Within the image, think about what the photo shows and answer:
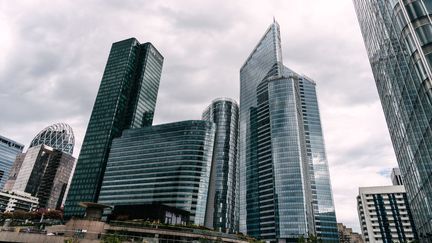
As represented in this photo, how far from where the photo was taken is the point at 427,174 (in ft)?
130

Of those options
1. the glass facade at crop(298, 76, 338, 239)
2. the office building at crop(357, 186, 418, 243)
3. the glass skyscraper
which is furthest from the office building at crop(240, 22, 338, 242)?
the glass skyscraper

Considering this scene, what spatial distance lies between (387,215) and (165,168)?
13035 cm

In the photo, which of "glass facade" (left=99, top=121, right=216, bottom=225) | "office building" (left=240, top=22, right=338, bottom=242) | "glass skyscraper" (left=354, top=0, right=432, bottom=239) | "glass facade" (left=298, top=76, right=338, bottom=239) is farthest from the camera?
"glass facade" (left=298, top=76, right=338, bottom=239)

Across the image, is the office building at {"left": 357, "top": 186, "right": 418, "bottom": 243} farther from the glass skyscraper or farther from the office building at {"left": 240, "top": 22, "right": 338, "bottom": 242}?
the glass skyscraper

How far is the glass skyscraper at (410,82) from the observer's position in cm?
3538

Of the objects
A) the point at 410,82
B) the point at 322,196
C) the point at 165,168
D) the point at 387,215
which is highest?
the point at 165,168

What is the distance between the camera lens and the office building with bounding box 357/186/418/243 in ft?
503

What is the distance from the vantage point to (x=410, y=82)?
1603 inches

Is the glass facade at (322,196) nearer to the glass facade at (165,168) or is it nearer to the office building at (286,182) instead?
Result: the office building at (286,182)

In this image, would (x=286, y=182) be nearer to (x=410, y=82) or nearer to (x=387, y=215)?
(x=387, y=215)

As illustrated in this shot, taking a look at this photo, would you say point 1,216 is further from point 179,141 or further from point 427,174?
point 427,174

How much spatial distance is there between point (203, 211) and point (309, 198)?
213ft

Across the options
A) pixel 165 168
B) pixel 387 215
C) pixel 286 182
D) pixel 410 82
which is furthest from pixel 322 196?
pixel 410 82

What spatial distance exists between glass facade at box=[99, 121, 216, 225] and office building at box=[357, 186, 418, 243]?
331ft
